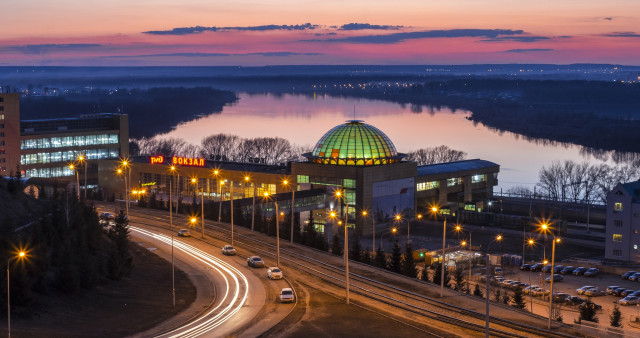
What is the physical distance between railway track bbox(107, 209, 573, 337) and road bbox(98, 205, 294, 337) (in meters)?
3.20

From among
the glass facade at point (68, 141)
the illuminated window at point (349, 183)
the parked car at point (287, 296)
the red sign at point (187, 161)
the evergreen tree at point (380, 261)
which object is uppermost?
the glass facade at point (68, 141)

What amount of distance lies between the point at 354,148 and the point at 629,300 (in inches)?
1519

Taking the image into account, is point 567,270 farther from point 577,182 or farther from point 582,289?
point 577,182

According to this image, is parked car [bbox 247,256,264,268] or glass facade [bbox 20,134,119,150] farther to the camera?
glass facade [bbox 20,134,119,150]

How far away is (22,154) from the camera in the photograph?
12081cm

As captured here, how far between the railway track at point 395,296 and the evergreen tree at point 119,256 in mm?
10360

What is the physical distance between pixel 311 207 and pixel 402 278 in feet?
Answer: 117

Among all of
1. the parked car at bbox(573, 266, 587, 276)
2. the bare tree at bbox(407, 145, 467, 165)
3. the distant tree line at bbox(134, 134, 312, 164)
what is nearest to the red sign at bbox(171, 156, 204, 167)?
the distant tree line at bbox(134, 134, 312, 164)

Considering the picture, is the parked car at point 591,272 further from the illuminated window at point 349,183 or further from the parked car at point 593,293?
the illuminated window at point 349,183

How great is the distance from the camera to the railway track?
129 ft

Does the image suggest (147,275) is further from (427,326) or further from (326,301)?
(427,326)

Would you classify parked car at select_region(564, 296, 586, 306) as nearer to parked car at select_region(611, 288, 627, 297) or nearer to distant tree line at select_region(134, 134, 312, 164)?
parked car at select_region(611, 288, 627, 297)

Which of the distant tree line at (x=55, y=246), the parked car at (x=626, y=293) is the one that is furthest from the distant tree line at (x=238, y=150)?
the parked car at (x=626, y=293)

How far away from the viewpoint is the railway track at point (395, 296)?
39.2 m
